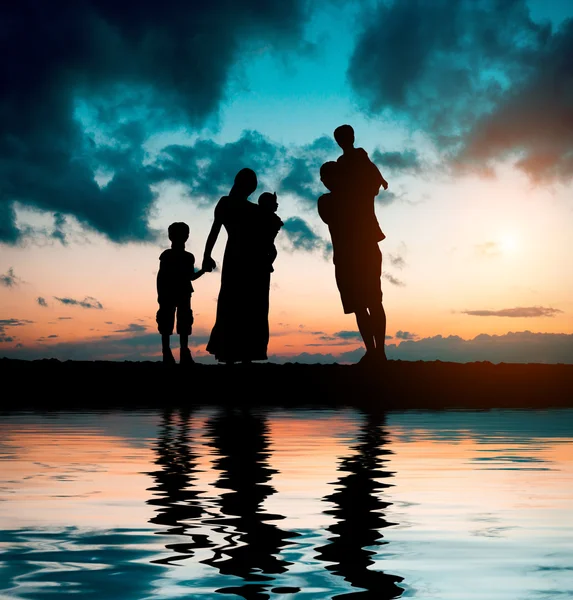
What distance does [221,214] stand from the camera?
41.2 ft

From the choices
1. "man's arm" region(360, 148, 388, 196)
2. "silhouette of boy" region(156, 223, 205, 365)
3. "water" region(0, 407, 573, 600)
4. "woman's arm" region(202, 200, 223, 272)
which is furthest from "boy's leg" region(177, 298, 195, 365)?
"water" region(0, 407, 573, 600)

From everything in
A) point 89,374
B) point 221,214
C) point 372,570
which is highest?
point 221,214

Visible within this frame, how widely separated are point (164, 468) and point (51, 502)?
1188 mm

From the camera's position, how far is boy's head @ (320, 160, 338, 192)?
12812mm

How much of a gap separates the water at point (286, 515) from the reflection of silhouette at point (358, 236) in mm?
4800

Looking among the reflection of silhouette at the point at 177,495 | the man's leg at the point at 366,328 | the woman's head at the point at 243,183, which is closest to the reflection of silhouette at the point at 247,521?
the reflection of silhouette at the point at 177,495

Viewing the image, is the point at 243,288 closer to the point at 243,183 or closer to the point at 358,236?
the point at 243,183

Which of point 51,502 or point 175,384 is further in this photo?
point 175,384

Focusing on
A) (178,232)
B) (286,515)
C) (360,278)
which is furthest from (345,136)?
(286,515)

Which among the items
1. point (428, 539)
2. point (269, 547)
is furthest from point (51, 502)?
point (428, 539)

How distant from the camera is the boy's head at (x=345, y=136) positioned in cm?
1270

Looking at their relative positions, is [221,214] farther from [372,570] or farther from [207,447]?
[372,570]

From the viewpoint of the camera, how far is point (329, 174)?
505 inches

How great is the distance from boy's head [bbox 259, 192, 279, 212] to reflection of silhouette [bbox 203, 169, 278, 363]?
143 mm
